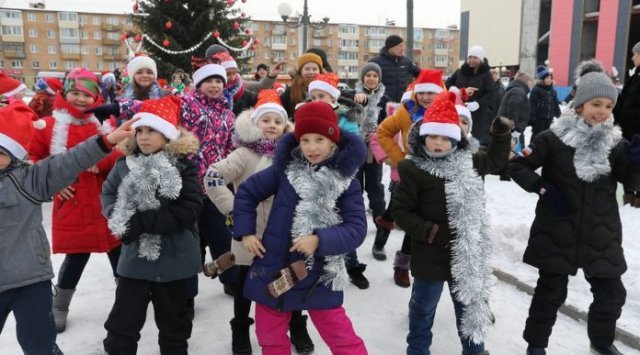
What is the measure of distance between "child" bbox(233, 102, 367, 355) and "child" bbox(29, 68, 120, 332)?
5.00 ft

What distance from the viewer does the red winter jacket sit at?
11.5 ft

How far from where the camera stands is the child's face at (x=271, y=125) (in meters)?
3.26

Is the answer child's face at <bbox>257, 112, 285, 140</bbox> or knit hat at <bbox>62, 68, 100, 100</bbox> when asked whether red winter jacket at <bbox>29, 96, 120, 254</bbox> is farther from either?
child's face at <bbox>257, 112, 285, 140</bbox>

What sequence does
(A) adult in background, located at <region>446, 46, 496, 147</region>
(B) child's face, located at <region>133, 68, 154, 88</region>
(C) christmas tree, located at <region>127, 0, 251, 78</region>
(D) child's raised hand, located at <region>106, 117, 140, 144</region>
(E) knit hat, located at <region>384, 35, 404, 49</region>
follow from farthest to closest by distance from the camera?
(C) christmas tree, located at <region>127, 0, 251, 78</region>, (A) adult in background, located at <region>446, 46, 496, 147</region>, (E) knit hat, located at <region>384, 35, 404, 49</region>, (B) child's face, located at <region>133, 68, 154, 88</region>, (D) child's raised hand, located at <region>106, 117, 140, 144</region>

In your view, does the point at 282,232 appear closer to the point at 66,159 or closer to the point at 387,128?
the point at 66,159

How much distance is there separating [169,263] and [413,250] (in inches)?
59.5

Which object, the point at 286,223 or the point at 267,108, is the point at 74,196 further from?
the point at 286,223

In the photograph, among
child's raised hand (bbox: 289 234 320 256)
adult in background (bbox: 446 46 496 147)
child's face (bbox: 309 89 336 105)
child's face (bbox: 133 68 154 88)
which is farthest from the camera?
adult in background (bbox: 446 46 496 147)

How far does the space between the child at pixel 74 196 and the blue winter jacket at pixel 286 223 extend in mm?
1525

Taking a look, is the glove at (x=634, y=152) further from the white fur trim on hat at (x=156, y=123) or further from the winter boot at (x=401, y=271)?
the white fur trim on hat at (x=156, y=123)

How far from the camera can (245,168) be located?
3.24 m

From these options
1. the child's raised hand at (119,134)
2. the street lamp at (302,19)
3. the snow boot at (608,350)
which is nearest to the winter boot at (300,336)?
the child's raised hand at (119,134)

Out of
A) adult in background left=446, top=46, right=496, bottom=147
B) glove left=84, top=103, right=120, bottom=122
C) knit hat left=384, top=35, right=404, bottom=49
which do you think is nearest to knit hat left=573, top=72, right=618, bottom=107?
glove left=84, top=103, right=120, bottom=122

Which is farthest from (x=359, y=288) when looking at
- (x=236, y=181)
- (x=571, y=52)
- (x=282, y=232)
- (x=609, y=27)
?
(x=571, y=52)
